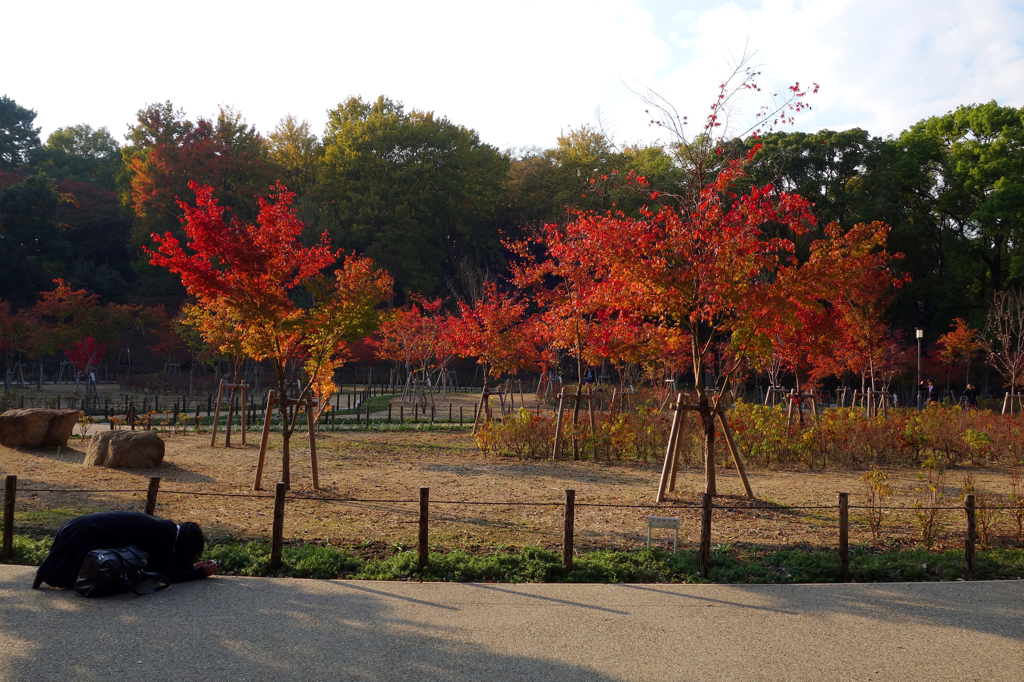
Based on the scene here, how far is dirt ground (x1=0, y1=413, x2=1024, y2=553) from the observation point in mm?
7750

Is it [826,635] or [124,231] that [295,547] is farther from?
[124,231]

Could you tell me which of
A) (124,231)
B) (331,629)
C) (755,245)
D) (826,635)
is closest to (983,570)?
(826,635)

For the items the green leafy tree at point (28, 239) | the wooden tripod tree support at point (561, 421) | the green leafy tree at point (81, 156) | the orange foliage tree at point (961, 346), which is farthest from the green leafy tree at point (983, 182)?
the green leafy tree at point (81, 156)

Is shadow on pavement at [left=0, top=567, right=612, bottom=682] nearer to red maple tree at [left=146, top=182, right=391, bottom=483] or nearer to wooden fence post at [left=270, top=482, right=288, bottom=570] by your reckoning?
wooden fence post at [left=270, top=482, right=288, bottom=570]

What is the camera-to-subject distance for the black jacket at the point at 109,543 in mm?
5656

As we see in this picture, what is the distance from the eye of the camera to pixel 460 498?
9797 millimetres

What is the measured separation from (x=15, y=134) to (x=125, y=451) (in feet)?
169

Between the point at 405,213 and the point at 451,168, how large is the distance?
4998mm

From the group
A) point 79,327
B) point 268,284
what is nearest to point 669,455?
point 268,284

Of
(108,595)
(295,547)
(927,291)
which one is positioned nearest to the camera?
(108,595)

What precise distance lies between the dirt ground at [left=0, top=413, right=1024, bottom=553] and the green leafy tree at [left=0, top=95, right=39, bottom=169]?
155ft

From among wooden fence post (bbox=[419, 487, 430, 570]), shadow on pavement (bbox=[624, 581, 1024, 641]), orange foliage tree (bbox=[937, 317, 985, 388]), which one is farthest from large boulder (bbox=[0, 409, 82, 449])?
orange foliage tree (bbox=[937, 317, 985, 388])

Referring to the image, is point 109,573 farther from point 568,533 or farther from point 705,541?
point 705,541

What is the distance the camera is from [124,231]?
164 feet
